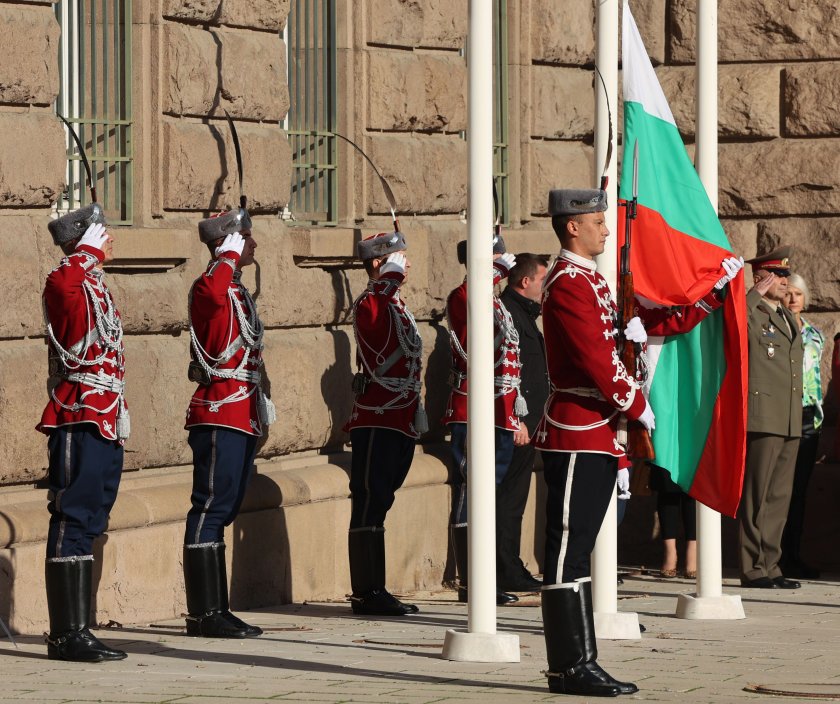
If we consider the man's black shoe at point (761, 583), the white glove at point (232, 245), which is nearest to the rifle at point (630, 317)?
the white glove at point (232, 245)

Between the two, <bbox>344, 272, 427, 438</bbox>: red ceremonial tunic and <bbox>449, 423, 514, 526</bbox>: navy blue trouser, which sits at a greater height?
<bbox>344, 272, 427, 438</bbox>: red ceremonial tunic

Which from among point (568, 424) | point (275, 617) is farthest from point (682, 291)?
point (275, 617)

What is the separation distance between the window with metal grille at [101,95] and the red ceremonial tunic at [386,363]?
1309mm

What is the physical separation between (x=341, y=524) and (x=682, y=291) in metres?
2.48

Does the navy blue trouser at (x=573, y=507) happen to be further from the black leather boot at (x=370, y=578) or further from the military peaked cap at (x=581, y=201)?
the black leather boot at (x=370, y=578)

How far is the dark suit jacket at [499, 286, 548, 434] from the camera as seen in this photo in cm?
1155

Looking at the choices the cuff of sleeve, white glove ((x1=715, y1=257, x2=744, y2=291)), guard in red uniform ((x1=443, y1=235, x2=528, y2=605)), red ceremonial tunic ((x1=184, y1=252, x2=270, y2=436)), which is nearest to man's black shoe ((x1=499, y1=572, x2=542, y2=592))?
guard in red uniform ((x1=443, y1=235, x2=528, y2=605))

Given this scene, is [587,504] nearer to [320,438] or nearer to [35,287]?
[35,287]

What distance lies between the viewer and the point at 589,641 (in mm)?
7547

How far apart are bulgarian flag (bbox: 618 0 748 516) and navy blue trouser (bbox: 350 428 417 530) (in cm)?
165

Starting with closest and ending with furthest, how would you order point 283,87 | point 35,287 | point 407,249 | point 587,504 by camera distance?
point 587,504, point 35,287, point 283,87, point 407,249

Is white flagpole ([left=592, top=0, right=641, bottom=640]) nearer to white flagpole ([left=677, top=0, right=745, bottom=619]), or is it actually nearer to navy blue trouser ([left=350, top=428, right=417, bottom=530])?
white flagpole ([left=677, top=0, right=745, bottom=619])

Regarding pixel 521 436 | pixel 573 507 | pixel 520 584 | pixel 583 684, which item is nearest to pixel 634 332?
pixel 573 507

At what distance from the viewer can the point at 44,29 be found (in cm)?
923
